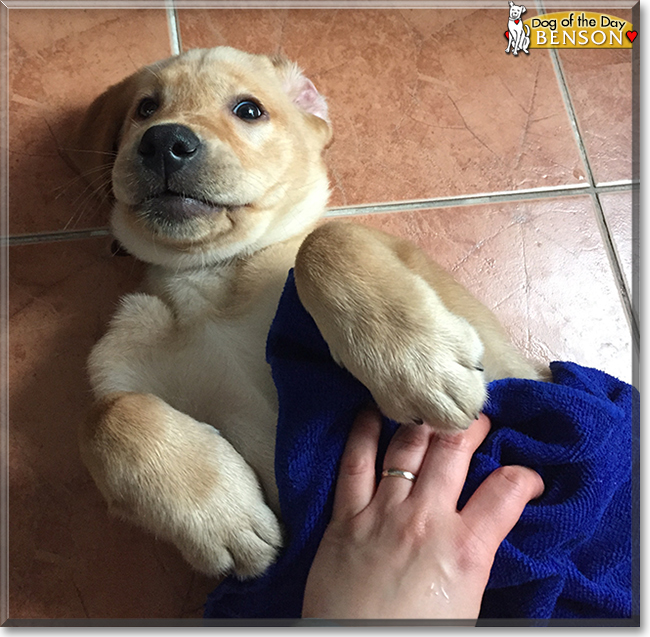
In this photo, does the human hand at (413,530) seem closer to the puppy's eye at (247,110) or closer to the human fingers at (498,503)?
the human fingers at (498,503)

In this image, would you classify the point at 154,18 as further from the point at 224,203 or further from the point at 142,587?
the point at 142,587

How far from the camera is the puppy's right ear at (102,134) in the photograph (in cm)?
154

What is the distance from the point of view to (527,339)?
5.43 ft

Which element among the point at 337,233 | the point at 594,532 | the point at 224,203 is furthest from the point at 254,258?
the point at 594,532

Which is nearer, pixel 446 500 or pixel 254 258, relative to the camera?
pixel 446 500

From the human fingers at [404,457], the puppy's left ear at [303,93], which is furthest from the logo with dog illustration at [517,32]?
the human fingers at [404,457]

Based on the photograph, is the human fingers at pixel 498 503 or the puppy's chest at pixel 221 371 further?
the puppy's chest at pixel 221 371

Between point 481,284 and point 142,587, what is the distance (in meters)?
1.27

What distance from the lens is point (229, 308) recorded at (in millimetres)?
1333

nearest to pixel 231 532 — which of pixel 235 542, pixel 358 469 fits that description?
pixel 235 542

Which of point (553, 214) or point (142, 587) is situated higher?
point (553, 214)

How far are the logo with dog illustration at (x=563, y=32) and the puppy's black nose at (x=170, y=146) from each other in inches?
49.8

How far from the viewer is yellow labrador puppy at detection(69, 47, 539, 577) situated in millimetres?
1025

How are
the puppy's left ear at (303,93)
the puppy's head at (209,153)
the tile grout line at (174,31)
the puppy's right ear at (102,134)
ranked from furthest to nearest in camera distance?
the tile grout line at (174,31), the puppy's left ear at (303,93), the puppy's right ear at (102,134), the puppy's head at (209,153)
